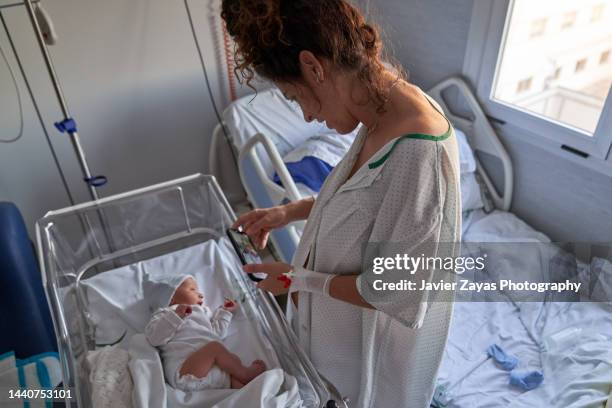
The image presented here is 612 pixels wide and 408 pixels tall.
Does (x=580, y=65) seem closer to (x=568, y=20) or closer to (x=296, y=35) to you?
(x=568, y=20)

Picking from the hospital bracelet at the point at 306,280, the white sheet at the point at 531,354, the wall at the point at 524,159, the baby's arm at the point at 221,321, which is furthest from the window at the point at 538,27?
the baby's arm at the point at 221,321

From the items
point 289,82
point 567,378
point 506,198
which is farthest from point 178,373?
point 506,198

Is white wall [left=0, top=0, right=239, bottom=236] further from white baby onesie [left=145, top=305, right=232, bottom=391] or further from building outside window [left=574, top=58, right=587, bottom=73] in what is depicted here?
building outside window [left=574, top=58, right=587, bottom=73]

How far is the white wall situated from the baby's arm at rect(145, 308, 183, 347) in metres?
1.15

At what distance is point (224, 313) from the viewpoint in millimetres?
1393

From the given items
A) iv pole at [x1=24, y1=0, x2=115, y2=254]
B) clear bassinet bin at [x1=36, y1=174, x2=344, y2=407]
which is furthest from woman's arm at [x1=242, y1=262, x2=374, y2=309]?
iv pole at [x1=24, y1=0, x2=115, y2=254]

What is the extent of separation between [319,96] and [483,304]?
1.28m

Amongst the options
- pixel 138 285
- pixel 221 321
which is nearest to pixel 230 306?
pixel 221 321

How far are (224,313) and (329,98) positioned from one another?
2.70 feet

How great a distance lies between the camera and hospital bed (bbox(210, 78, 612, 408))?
4.57ft

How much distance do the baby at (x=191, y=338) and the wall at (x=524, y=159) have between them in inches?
57.5

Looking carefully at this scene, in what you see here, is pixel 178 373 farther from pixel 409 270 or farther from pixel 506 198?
pixel 506 198

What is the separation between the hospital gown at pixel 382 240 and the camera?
2.62 feet

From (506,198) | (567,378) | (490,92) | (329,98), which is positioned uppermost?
(329,98)
